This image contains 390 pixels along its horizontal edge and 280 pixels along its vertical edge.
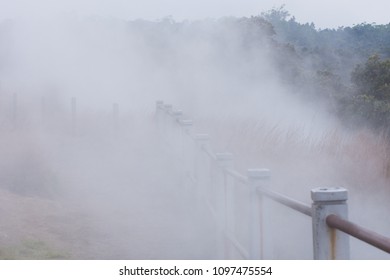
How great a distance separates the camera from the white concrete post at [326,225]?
307 centimetres

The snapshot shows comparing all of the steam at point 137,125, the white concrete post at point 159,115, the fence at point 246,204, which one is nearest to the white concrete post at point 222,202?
the fence at point 246,204

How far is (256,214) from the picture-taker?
4.46 meters

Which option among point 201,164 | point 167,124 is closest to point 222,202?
point 201,164

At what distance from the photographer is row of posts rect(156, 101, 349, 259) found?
3.11 metres

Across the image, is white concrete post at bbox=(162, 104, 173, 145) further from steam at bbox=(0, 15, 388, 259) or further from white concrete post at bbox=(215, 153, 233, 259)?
white concrete post at bbox=(215, 153, 233, 259)

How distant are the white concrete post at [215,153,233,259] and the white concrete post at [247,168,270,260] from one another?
1022mm

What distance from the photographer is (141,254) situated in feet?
20.1

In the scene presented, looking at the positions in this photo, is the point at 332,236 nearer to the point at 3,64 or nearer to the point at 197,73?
the point at 197,73

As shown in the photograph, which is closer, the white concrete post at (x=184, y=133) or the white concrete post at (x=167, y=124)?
the white concrete post at (x=184, y=133)

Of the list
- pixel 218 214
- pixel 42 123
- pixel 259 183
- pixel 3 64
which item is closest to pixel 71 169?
pixel 42 123

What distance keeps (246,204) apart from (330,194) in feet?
5.85

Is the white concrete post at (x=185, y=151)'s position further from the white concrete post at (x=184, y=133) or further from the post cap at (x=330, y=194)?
the post cap at (x=330, y=194)

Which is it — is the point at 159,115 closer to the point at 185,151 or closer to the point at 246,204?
the point at 185,151

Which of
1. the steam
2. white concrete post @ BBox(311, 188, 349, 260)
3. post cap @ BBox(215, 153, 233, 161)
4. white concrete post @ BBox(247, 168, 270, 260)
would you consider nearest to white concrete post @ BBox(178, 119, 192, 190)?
the steam
